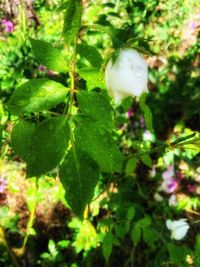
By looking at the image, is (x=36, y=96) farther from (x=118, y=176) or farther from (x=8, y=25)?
(x=8, y=25)

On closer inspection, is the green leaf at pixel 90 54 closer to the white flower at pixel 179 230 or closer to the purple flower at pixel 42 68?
the white flower at pixel 179 230

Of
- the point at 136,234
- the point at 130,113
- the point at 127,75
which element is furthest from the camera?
the point at 130,113

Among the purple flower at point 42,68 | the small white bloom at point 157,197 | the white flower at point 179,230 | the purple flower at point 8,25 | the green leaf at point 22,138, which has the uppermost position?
the green leaf at point 22,138

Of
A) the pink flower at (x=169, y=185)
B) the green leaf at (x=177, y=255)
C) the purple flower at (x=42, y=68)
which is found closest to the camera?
the green leaf at (x=177, y=255)

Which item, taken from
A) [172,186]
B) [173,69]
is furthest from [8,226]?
[173,69]


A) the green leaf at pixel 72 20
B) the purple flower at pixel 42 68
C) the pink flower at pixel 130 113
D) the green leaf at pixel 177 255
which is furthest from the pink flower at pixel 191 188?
the green leaf at pixel 72 20

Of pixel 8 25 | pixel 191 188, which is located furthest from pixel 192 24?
pixel 8 25
